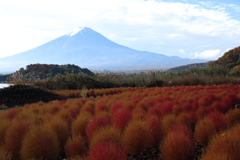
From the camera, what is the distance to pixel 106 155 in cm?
238

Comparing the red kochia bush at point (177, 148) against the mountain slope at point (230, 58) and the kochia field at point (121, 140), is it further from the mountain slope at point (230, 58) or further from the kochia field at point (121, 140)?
the mountain slope at point (230, 58)

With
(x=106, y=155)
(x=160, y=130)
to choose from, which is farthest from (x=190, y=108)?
(x=106, y=155)

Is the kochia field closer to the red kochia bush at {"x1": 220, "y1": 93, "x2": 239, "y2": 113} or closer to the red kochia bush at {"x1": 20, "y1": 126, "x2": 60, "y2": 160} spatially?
the red kochia bush at {"x1": 20, "y1": 126, "x2": 60, "y2": 160}

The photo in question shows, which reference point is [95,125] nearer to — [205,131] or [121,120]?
[121,120]

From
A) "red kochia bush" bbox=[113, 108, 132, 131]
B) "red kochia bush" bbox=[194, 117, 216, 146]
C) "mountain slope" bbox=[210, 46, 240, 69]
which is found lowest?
"red kochia bush" bbox=[194, 117, 216, 146]

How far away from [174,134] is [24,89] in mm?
12829

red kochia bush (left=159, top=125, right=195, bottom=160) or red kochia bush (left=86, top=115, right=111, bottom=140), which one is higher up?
red kochia bush (left=86, top=115, right=111, bottom=140)

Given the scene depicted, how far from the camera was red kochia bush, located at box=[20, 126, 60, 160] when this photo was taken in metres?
3.29

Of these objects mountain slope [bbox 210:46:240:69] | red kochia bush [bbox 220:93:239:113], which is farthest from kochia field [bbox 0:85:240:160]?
mountain slope [bbox 210:46:240:69]

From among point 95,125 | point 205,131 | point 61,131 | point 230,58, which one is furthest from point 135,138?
point 230,58

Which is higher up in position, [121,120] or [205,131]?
[121,120]

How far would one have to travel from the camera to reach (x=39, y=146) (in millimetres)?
3326

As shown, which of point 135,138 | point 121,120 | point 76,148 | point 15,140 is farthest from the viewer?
point 121,120

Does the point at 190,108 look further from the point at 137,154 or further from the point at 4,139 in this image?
the point at 4,139
